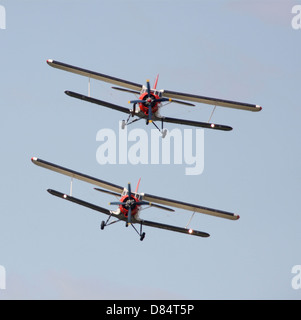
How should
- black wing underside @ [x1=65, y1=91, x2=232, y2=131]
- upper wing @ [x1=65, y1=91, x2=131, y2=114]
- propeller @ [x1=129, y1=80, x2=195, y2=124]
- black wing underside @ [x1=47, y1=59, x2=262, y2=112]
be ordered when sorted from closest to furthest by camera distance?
propeller @ [x1=129, y1=80, x2=195, y2=124] → upper wing @ [x1=65, y1=91, x2=131, y2=114] → black wing underside @ [x1=65, y1=91, x2=232, y2=131] → black wing underside @ [x1=47, y1=59, x2=262, y2=112]

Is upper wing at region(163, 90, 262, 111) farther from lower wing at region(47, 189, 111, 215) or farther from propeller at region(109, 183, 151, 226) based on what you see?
lower wing at region(47, 189, 111, 215)

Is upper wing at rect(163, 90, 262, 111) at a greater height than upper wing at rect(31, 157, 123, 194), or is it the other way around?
A: upper wing at rect(163, 90, 262, 111)

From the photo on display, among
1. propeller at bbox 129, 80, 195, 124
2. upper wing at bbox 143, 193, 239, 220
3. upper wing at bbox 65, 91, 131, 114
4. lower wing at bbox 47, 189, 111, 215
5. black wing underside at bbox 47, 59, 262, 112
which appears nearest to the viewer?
lower wing at bbox 47, 189, 111, 215

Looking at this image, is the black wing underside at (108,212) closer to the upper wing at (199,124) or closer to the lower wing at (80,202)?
the lower wing at (80,202)

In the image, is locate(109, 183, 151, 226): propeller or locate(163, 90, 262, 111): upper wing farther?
locate(163, 90, 262, 111): upper wing

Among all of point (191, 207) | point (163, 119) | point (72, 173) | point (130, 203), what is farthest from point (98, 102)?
point (191, 207)

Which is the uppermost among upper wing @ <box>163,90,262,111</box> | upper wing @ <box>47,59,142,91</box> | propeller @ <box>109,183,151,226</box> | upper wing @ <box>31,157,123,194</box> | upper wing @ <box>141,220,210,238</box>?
upper wing @ <box>47,59,142,91</box>
